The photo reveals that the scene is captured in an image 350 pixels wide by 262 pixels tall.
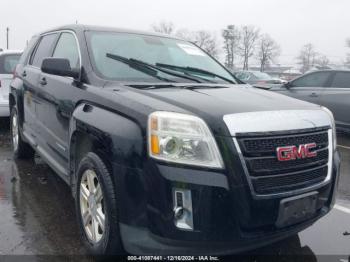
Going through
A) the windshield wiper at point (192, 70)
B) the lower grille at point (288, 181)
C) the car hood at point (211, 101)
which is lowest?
the lower grille at point (288, 181)

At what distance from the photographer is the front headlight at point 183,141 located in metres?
2.37

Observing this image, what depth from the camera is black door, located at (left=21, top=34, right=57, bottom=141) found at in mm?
4492

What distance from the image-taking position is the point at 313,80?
898cm

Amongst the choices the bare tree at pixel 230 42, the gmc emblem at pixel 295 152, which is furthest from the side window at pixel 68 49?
the bare tree at pixel 230 42

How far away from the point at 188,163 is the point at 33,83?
113 inches

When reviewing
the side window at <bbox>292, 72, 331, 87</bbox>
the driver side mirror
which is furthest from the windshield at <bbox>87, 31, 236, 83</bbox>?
the side window at <bbox>292, 72, 331, 87</bbox>

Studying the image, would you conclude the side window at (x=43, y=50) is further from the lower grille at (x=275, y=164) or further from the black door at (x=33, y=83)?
the lower grille at (x=275, y=164)

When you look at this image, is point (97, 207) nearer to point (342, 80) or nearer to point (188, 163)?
point (188, 163)

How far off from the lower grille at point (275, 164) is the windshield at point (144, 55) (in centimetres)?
124

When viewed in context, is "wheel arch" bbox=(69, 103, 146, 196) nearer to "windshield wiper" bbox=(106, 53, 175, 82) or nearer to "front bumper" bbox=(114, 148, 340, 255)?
"front bumper" bbox=(114, 148, 340, 255)

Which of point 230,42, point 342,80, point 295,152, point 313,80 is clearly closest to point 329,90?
point 342,80

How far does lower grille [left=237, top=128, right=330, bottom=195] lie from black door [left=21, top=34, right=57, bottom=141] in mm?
2745

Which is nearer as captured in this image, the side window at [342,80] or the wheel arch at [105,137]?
the wheel arch at [105,137]

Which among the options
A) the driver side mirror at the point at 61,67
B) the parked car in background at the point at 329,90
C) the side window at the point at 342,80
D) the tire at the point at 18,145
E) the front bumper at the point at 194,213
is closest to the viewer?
the front bumper at the point at 194,213
